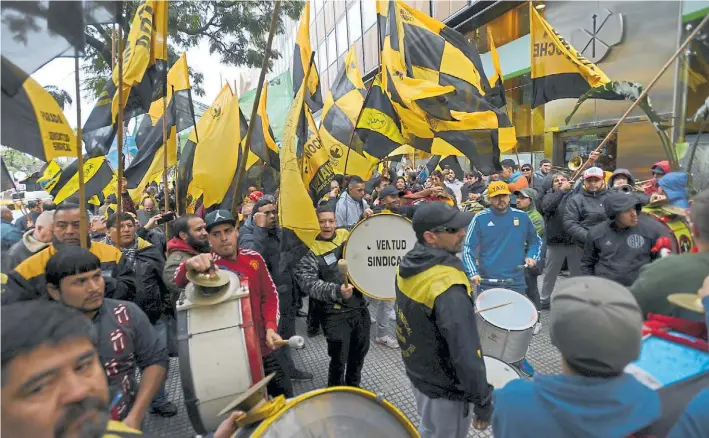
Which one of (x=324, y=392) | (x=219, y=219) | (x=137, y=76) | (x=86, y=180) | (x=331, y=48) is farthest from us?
(x=331, y=48)

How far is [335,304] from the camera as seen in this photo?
11.7 feet

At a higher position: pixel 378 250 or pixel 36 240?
pixel 36 240

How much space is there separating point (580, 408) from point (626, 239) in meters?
3.31

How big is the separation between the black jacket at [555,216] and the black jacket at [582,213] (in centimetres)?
38

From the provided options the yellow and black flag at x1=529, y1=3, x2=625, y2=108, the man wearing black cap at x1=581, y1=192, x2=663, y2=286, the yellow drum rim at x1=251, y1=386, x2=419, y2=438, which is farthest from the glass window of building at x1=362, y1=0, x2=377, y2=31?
the yellow drum rim at x1=251, y1=386, x2=419, y2=438

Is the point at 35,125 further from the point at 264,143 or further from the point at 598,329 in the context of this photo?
the point at 264,143

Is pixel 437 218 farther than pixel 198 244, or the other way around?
pixel 198 244

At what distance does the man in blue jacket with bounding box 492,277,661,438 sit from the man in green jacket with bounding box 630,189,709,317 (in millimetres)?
724

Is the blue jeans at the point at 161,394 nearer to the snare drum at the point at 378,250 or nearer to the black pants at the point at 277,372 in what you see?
the black pants at the point at 277,372

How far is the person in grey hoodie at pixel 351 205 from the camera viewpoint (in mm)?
6398

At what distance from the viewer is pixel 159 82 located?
14.9 ft

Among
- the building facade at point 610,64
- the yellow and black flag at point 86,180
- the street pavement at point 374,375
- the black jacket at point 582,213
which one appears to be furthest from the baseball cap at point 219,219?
the building facade at point 610,64

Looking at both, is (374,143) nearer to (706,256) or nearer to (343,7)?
(706,256)

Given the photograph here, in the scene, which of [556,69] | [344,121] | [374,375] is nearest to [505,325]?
[374,375]
